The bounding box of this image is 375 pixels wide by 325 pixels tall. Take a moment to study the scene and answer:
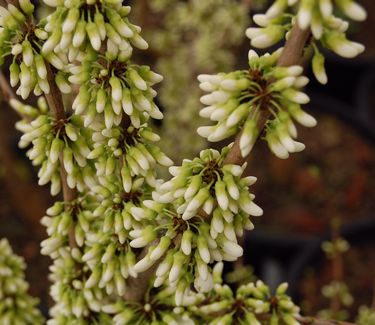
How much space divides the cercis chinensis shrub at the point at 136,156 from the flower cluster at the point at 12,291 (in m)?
0.26

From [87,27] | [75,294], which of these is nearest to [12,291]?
[75,294]

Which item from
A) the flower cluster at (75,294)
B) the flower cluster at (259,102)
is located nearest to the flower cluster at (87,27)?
the flower cluster at (259,102)

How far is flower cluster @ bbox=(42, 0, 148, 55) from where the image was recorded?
44.8 inches

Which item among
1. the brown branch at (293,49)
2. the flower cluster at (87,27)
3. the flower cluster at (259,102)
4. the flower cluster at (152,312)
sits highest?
the flower cluster at (87,27)

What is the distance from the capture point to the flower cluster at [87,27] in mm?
1137

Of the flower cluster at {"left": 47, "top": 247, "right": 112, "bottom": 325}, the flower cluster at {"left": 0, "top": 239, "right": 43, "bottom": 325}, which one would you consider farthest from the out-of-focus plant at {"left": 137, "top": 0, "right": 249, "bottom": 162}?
the flower cluster at {"left": 47, "top": 247, "right": 112, "bottom": 325}

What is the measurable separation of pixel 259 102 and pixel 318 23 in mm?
169

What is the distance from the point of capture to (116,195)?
1.42 m

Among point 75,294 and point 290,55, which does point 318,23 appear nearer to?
point 290,55

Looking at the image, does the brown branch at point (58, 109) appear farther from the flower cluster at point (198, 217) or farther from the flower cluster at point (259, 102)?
the flower cluster at point (259, 102)

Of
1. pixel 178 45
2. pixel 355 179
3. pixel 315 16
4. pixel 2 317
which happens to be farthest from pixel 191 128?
pixel 315 16

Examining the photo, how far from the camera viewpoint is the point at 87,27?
1143 millimetres

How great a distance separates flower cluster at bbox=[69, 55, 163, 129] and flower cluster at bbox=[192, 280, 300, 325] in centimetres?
52

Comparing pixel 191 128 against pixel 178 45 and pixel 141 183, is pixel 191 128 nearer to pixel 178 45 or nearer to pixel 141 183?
pixel 178 45
